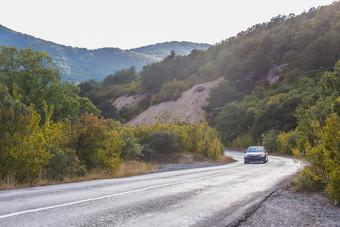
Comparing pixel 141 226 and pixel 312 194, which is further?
pixel 312 194

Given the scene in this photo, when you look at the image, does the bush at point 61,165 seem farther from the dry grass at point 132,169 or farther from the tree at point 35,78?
the tree at point 35,78

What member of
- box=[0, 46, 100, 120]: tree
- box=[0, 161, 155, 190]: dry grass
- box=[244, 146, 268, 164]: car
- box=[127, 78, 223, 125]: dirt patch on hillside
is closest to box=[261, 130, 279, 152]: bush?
box=[244, 146, 268, 164]: car

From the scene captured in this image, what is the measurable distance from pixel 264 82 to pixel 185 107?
19087 millimetres

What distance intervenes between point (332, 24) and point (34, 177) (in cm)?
6918

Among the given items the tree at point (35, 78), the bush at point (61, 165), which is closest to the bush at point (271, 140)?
the tree at point (35, 78)

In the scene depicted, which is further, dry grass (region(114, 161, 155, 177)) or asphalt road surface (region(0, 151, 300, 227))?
dry grass (region(114, 161, 155, 177))

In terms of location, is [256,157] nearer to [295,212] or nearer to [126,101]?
[295,212]

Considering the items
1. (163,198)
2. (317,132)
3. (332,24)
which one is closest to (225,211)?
(163,198)

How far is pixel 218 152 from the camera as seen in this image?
33.2m

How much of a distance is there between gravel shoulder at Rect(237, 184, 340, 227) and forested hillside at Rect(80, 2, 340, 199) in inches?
1013

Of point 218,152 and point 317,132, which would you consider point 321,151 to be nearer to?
point 317,132

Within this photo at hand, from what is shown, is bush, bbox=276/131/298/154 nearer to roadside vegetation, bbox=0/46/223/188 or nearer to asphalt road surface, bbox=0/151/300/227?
roadside vegetation, bbox=0/46/223/188

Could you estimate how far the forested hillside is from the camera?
170 feet

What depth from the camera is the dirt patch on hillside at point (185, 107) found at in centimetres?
7925
